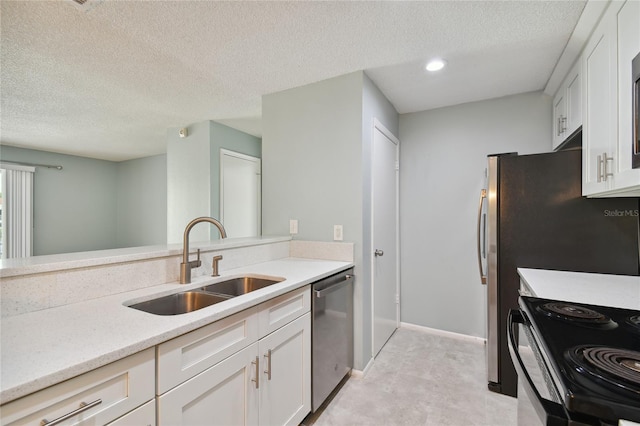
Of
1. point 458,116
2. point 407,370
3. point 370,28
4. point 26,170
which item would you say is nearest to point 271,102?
point 370,28

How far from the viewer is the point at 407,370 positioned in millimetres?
2283

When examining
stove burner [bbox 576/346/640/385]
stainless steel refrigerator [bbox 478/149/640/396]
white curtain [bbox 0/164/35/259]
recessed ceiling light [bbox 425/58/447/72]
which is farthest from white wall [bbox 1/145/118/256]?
stove burner [bbox 576/346/640/385]

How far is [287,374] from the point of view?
1.47 meters

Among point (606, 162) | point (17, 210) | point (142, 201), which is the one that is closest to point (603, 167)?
point (606, 162)

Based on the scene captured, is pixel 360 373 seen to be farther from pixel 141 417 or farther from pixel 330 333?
pixel 141 417

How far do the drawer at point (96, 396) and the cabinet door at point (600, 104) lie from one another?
2131 millimetres

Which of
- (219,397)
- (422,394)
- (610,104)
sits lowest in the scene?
(422,394)

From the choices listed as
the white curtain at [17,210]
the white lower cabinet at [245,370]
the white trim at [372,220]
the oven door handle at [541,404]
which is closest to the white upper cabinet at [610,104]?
the oven door handle at [541,404]

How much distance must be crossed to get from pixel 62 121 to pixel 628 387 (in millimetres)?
5031

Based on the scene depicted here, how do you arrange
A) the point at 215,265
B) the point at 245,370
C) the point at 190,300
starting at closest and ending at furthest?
1. the point at 245,370
2. the point at 190,300
3. the point at 215,265

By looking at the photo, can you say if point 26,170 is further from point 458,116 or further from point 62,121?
point 458,116

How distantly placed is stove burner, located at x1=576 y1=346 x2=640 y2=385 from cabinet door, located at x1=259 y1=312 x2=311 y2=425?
114 cm

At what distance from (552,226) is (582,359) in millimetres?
1408

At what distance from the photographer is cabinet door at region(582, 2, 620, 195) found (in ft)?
4.54
